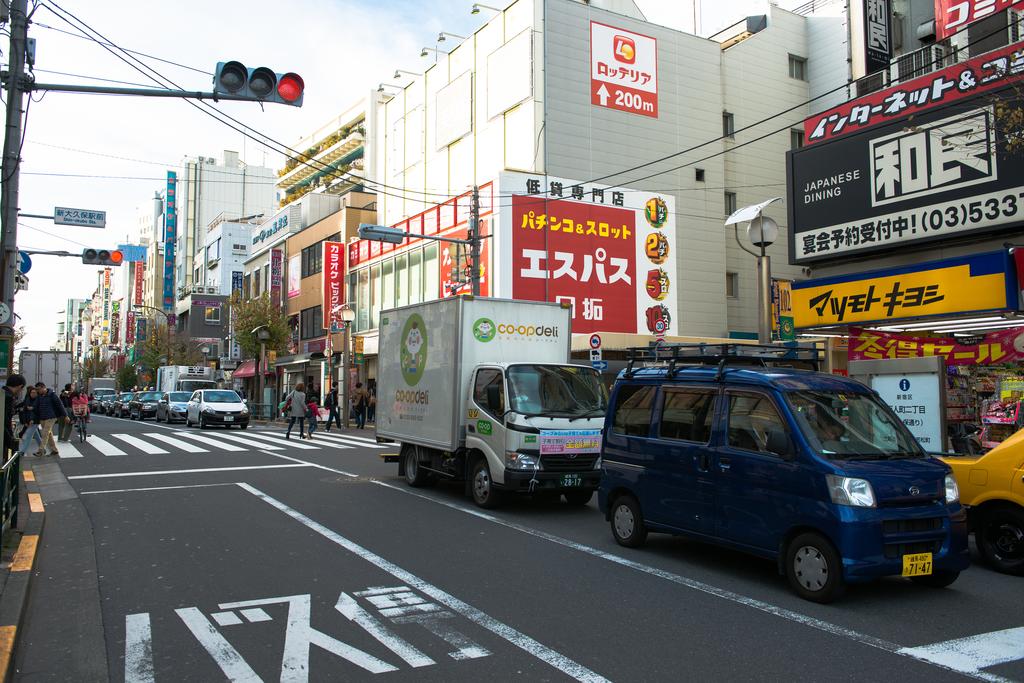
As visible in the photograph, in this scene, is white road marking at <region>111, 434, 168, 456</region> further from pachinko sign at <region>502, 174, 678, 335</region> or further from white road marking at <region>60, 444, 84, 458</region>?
pachinko sign at <region>502, 174, 678, 335</region>

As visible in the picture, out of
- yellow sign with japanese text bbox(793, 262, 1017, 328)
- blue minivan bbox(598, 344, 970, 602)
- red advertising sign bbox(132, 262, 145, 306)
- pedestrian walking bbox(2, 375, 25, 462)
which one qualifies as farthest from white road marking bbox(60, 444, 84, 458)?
red advertising sign bbox(132, 262, 145, 306)

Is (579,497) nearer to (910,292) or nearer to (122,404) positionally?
(910,292)

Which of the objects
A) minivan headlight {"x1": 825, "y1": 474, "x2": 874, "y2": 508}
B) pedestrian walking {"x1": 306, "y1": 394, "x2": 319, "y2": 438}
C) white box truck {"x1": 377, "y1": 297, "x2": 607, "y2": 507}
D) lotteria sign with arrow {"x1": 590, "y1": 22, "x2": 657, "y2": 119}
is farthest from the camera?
lotteria sign with arrow {"x1": 590, "y1": 22, "x2": 657, "y2": 119}

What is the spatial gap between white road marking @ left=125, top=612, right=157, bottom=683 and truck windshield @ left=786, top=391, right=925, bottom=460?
5225mm

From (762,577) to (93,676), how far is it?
5472mm

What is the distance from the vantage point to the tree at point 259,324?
142 feet

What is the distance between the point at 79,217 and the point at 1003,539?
52.0 ft

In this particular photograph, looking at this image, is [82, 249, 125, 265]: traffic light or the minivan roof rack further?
[82, 249, 125, 265]: traffic light

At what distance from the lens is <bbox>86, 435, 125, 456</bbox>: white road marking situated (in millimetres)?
19000

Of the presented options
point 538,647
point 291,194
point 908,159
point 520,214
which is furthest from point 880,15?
point 291,194

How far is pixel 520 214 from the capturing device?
29.8 meters

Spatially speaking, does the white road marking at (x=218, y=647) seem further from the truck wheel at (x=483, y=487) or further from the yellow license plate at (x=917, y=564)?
the truck wheel at (x=483, y=487)

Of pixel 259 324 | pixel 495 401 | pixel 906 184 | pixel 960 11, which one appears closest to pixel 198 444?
pixel 495 401

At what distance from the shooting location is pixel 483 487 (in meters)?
11.0
